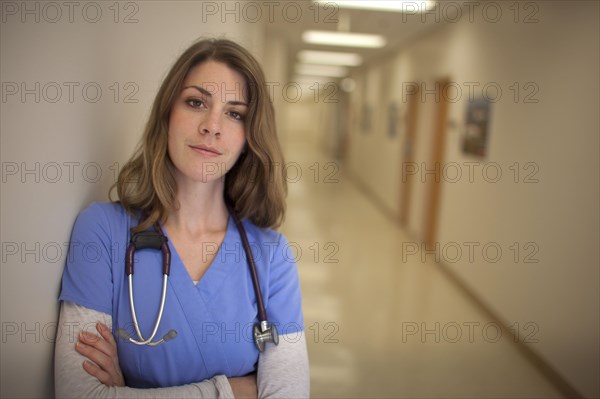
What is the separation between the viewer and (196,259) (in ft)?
4.95

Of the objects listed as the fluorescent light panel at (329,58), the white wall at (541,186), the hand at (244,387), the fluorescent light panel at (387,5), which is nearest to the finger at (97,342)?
the hand at (244,387)

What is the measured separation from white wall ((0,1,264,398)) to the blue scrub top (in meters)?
0.08

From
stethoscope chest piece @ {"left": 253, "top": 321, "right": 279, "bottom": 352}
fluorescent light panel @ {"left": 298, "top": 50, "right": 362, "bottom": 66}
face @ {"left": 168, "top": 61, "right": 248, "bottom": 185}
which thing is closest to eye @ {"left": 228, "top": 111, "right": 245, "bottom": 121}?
face @ {"left": 168, "top": 61, "right": 248, "bottom": 185}

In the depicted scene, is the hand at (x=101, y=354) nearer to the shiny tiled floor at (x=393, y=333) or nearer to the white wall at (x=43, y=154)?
the white wall at (x=43, y=154)

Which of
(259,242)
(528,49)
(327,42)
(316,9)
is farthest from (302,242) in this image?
(259,242)

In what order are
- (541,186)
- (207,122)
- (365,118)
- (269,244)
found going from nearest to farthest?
(207,122) → (269,244) → (541,186) → (365,118)

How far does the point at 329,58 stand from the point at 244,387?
1131cm

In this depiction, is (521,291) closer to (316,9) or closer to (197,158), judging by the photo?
(197,158)

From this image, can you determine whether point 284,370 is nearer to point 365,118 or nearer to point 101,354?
point 101,354

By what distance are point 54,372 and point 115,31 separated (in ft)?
3.24

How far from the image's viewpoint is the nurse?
1327 millimetres

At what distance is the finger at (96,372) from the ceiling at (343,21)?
543 cm

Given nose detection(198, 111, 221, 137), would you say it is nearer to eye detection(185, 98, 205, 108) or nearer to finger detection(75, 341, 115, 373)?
eye detection(185, 98, 205, 108)

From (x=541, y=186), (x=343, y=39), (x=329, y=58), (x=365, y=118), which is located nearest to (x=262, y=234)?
(x=541, y=186)
